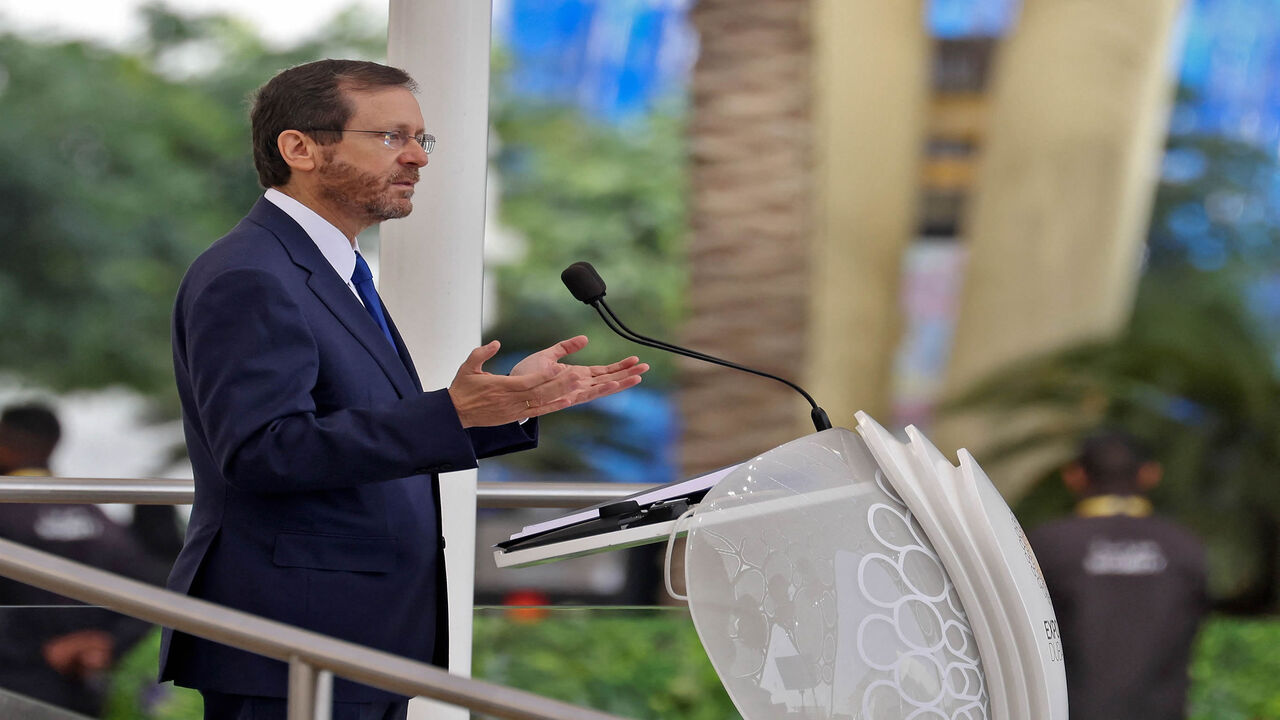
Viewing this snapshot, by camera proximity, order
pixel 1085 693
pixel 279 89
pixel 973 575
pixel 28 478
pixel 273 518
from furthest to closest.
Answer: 1. pixel 1085 693
2. pixel 28 478
3. pixel 279 89
4. pixel 273 518
5. pixel 973 575

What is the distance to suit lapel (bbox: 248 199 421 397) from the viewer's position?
5.97 ft

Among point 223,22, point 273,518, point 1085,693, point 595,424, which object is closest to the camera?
point 273,518

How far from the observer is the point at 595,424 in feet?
37.5

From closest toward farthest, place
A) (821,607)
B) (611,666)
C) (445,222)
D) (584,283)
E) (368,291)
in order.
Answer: (821,607) < (584,283) < (368,291) < (445,222) < (611,666)

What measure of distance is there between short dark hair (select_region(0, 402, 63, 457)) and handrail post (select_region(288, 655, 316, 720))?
3281 mm

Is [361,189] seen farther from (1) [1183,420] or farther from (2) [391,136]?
(1) [1183,420]

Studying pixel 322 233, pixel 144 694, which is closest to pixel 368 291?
pixel 322 233

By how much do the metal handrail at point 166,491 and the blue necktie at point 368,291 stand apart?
72cm

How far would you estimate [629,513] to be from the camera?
1627mm

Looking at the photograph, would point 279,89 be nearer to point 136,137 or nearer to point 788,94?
point 788,94

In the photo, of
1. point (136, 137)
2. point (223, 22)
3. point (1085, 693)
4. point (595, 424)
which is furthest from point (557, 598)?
point (223, 22)

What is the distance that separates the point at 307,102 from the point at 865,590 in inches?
37.7

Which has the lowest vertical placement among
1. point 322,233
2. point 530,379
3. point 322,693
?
point 322,693

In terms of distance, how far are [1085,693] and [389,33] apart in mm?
2789
